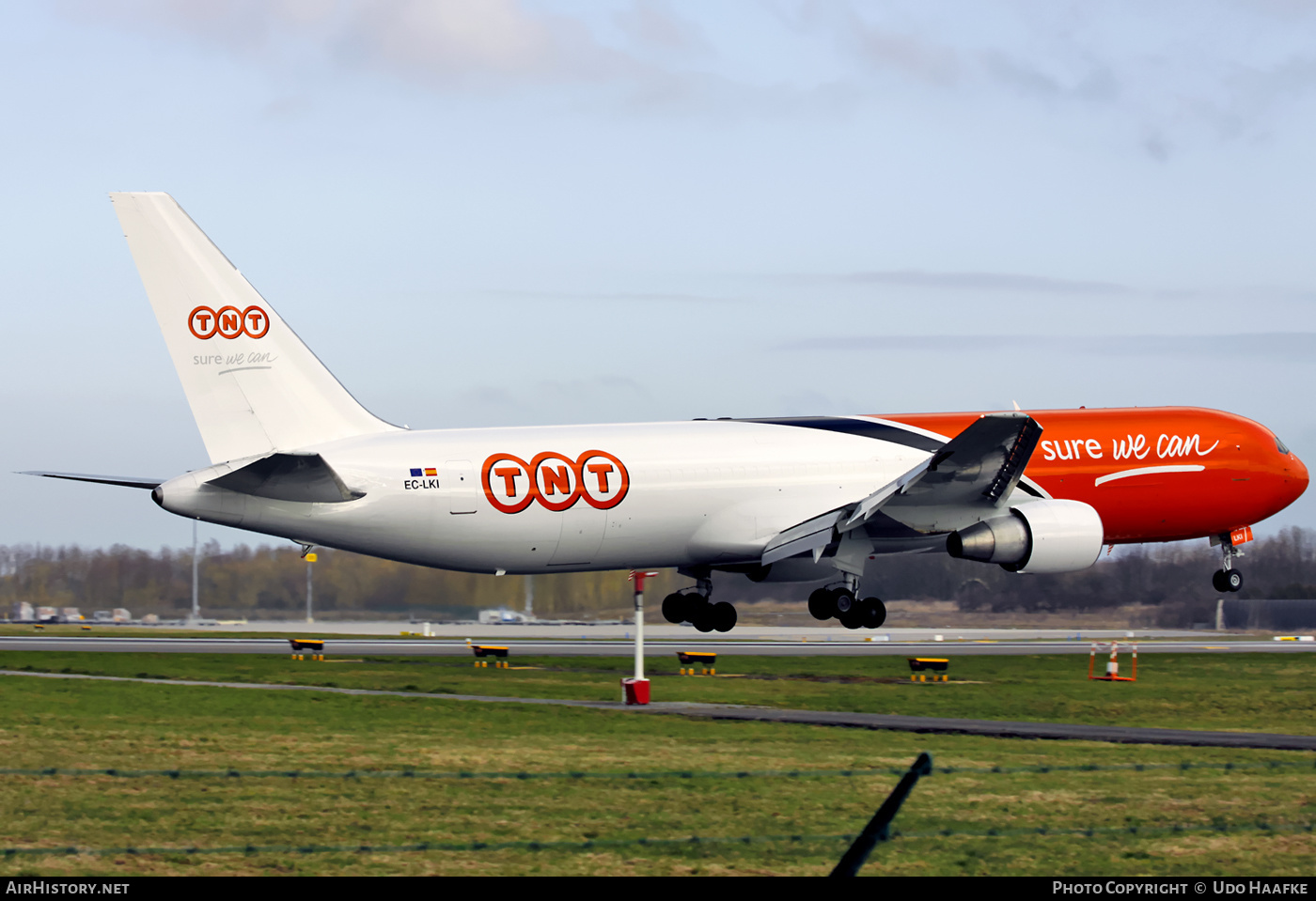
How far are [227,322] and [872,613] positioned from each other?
19447 mm

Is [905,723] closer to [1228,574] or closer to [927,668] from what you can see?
[1228,574]

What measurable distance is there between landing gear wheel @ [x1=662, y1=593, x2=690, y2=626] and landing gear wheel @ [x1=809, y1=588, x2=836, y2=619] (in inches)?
202

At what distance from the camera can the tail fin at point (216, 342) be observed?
3653 cm

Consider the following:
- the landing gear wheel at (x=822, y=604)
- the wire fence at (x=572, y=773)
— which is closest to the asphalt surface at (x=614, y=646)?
the landing gear wheel at (x=822, y=604)

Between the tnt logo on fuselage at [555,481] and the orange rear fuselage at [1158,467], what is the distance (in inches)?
360

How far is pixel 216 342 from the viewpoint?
3688 centimetres

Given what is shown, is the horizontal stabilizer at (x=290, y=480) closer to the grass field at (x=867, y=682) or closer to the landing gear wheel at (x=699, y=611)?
the landing gear wheel at (x=699, y=611)

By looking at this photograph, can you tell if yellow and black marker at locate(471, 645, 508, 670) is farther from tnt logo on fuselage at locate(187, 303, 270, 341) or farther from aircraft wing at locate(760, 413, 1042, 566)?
tnt logo on fuselage at locate(187, 303, 270, 341)

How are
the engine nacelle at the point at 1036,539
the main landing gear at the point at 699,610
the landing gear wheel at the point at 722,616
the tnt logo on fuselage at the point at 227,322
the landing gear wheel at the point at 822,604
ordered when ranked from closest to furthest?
the tnt logo on fuselage at the point at 227,322
the engine nacelle at the point at 1036,539
the landing gear wheel at the point at 822,604
the landing gear wheel at the point at 722,616
the main landing gear at the point at 699,610

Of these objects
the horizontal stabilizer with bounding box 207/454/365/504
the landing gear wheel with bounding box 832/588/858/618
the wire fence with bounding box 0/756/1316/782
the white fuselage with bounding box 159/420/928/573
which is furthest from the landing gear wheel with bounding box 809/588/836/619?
the horizontal stabilizer with bounding box 207/454/365/504

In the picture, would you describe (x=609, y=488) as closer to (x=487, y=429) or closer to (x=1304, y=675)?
(x=487, y=429)

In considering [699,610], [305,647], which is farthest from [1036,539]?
[305,647]

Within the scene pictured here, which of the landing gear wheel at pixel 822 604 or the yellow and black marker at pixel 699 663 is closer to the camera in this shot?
the landing gear wheel at pixel 822 604

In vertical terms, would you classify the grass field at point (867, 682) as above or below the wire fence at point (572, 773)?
below
